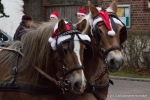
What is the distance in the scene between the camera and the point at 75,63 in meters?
4.61

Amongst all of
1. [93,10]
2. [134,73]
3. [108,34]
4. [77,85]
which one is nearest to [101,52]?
[108,34]

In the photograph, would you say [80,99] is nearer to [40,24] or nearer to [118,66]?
[118,66]

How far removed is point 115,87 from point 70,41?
7518mm

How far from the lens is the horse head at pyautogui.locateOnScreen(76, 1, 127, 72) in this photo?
5.34 m

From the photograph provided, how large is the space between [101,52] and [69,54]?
1029 mm

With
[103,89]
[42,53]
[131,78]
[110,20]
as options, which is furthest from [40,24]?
[131,78]

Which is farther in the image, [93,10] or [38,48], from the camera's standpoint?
[93,10]

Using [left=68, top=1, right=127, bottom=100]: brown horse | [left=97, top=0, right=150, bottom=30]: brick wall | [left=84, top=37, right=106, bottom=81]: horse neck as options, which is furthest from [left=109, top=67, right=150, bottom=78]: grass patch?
[left=84, top=37, right=106, bottom=81]: horse neck

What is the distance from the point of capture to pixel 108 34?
215 inches

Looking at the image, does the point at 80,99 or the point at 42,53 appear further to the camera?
the point at 80,99

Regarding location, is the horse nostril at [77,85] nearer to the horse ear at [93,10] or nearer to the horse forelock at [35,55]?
the horse forelock at [35,55]

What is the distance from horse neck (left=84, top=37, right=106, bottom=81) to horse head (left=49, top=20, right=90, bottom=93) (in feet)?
2.94

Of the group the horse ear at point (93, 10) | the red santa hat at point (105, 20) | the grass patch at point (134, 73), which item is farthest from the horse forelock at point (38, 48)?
the grass patch at point (134, 73)

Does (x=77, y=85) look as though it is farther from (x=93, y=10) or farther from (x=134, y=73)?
(x=134, y=73)
